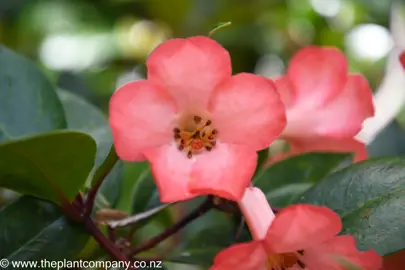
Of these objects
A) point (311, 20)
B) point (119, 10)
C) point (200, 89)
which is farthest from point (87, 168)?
point (311, 20)

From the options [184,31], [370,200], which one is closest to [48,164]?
[370,200]

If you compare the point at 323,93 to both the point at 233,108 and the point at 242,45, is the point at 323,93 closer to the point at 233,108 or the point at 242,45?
the point at 233,108

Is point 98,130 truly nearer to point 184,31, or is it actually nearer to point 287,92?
point 287,92

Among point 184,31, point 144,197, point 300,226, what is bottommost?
point 184,31

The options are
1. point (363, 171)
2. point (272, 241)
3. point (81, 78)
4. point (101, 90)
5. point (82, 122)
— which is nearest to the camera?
point (272, 241)

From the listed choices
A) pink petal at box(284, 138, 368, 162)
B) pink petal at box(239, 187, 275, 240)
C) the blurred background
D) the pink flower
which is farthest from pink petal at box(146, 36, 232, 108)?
the blurred background
